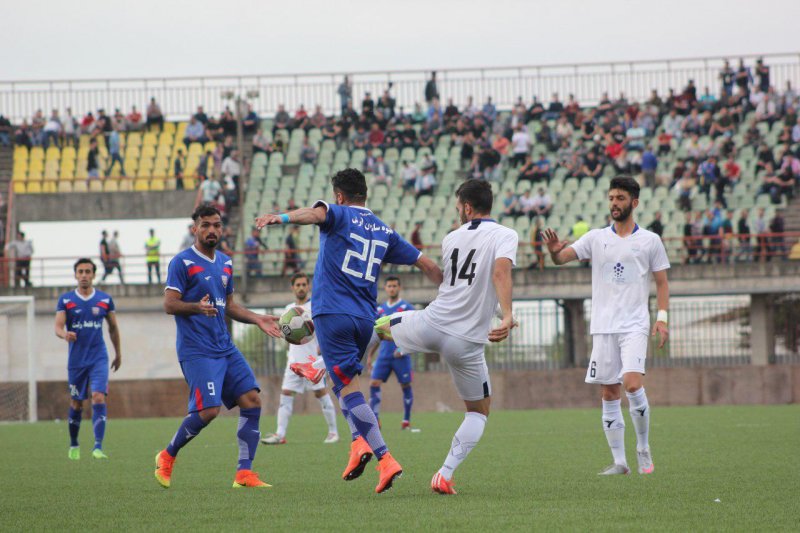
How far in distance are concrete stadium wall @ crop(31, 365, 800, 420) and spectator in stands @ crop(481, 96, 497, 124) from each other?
11.0m

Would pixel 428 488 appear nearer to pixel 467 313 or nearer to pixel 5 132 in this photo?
pixel 467 313

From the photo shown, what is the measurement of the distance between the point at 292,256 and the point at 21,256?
7067mm

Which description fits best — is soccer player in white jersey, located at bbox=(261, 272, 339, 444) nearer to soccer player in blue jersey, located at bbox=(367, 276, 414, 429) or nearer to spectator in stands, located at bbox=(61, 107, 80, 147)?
soccer player in blue jersey, located at bbox=(367, 276, 414, 429)

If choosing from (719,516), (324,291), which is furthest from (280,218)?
(719,516)

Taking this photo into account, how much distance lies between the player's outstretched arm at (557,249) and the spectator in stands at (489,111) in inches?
1043

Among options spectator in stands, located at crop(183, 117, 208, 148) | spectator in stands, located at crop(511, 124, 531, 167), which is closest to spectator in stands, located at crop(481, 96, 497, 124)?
spectator in stands, located at crop(511, 124, 531, 167)

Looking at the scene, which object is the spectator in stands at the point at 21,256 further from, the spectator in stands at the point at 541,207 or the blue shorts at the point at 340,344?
the blue shorts at the point at 340,344

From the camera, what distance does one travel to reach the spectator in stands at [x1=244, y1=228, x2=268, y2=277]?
31.5 meters

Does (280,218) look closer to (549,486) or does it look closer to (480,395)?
(480,395)

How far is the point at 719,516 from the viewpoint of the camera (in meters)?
7.30

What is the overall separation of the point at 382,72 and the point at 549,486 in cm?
2966

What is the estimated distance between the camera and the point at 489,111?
36.7m

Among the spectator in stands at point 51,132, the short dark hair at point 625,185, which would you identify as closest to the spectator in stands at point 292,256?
the spectator in stands at point 51,132

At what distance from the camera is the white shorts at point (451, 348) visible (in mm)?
8547
